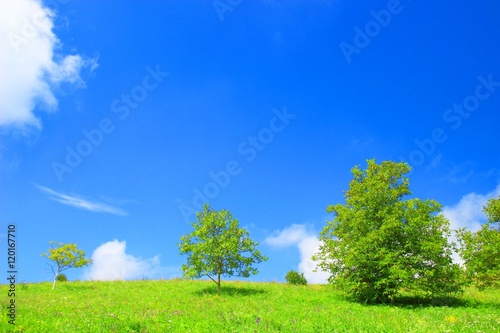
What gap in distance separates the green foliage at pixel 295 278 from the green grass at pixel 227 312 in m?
5.68

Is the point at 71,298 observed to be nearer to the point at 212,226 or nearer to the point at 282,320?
the point at 212,226

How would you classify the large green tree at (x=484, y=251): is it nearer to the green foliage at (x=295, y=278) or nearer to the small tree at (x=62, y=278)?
the green foliage at (x=295, y=278)

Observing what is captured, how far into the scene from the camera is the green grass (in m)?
17.0

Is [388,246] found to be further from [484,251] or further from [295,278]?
[295,278]

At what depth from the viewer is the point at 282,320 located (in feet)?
64.3

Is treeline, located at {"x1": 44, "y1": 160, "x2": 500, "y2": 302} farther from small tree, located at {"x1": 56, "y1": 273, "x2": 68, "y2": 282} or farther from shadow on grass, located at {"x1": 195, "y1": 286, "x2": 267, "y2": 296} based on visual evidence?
small tree, located at {"x1": 56, "y1": 273, "x2": 68, "y2": 282}

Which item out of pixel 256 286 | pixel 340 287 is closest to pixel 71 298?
pixel 256 286

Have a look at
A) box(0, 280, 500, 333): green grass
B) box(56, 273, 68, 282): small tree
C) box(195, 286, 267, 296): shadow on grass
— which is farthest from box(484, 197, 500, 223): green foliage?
box(56, 273, 68, 282): small tree

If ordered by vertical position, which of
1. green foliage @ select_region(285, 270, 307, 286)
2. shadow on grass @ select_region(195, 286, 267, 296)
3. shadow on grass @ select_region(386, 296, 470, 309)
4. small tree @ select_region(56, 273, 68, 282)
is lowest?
shadow on grass @ select_region(386, 296, 470, 309)

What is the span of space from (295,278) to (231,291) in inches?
445

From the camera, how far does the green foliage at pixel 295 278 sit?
43438 millimetres

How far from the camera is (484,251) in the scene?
94.6ft

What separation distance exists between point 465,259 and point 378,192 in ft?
27.2

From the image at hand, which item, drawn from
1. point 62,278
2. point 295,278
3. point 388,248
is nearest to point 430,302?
point 388,248
